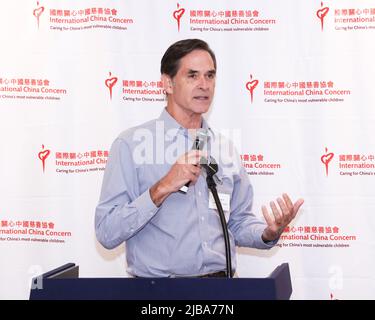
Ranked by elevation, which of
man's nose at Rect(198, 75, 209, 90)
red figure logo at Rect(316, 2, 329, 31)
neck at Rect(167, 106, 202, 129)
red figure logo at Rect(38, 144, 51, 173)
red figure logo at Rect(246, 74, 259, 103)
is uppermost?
red figure logo at Rect(316, 2, 329, 31)

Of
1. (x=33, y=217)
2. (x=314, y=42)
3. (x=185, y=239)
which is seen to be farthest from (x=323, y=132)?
(x=33, y=217)

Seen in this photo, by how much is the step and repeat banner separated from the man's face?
1.13 meters

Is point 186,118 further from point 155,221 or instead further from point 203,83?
point 155,221

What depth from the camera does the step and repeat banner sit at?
381 centimetres

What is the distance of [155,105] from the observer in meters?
3.93

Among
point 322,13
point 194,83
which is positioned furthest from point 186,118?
point 322,13

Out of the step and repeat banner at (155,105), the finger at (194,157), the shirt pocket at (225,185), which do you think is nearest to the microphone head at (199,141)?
the finger at (194,157)

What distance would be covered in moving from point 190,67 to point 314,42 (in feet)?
4.62

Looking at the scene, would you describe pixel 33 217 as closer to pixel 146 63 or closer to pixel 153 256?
pixel 146 63

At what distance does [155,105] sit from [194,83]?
123 cm

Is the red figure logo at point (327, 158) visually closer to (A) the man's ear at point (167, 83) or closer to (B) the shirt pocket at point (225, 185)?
(B) the shirt pocket at point (225, 185)

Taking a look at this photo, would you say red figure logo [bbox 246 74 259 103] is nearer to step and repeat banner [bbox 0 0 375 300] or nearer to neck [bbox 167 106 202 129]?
step and repeat banner [bbox 0 0 375 300]

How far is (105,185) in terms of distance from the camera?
8.30ft

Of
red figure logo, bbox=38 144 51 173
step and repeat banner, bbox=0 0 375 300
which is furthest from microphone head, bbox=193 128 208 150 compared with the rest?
red figure logo, bbox=38 144 51 173
